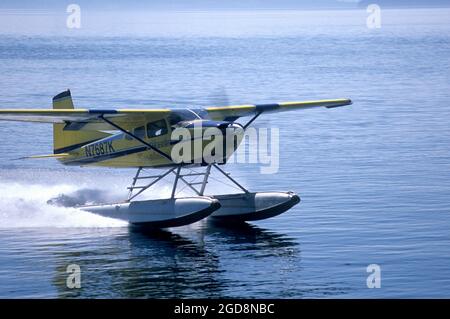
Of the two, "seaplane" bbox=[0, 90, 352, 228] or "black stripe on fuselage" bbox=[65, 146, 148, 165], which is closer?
"seaplane" bbox=[0, 90, 352, 228]

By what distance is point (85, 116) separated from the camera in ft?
84.6

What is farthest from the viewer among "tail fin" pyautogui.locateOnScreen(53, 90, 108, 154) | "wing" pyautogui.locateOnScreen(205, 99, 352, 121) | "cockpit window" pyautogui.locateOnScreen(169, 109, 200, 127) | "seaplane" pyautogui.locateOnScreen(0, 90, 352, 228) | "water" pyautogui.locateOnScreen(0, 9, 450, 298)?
"tail fin" pyautogui.locateOnScreen(53, 90, 108, 154)

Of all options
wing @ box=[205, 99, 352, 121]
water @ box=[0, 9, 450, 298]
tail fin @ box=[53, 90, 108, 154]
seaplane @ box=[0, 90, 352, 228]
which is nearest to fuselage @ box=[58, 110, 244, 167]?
seaplane @ box=[0, 90, 352, 228]

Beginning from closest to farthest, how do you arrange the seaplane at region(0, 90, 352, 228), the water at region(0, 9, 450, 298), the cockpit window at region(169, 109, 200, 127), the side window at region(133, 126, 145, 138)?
1. the water at region(0, 9, 450, 298)
2. the seaplane at region(0, 90, 352, 228)
3. the cockpit window at region(169, 109, 200, 127)
4. the side window at region(133, 126, 145, 138)

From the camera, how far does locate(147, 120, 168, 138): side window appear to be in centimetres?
2630

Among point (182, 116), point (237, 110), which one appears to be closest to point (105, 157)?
point (182, 116)

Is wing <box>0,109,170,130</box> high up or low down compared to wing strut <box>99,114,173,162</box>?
up

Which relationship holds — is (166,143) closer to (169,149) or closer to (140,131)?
(169,149)

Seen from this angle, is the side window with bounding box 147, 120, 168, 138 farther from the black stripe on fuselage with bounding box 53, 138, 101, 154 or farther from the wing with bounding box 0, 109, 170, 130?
the black stripe on fuselage with bounding box 53, 138, 101, 154

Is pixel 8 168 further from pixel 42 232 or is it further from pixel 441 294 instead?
pixel 441 294

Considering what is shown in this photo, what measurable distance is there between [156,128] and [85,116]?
169 centimetres

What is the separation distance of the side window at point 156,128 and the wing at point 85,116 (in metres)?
0.12

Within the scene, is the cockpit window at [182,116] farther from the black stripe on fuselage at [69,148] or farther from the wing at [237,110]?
the black stripe on fuselage at [69,148]
